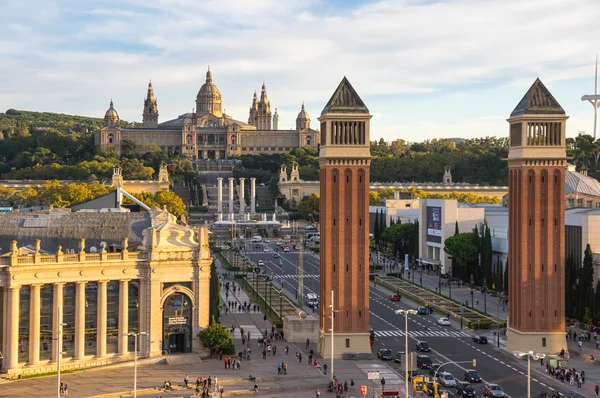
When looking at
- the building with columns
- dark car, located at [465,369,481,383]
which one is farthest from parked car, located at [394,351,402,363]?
the building with columns

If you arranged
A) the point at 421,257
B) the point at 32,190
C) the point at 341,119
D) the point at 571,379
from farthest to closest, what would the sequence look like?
the point at 32,190, the point at 421,257, the point at 341,119, the point at 571,379

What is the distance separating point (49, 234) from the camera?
258 feet

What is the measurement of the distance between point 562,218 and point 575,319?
15.9 m

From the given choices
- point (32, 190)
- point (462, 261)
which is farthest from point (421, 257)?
point (32, 190)

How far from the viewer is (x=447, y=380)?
215 feet

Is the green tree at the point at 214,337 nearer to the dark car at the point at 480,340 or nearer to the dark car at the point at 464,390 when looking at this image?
the dark car at the point at 464,390

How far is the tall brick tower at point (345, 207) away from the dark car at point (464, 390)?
14.3 meters

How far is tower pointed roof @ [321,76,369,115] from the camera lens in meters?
77.0

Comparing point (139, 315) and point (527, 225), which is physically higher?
point (527, 225)

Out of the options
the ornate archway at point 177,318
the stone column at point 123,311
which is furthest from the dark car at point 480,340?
the stone column at point 123,311

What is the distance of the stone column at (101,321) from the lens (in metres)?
69.6

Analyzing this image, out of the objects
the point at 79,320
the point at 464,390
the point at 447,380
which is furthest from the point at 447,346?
the point at 79,320

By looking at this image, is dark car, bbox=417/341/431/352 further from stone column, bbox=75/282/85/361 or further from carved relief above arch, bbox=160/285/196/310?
stone column, bbox=75/282/85/361

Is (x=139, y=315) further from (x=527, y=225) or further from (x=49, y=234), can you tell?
(x=527, y=225)
